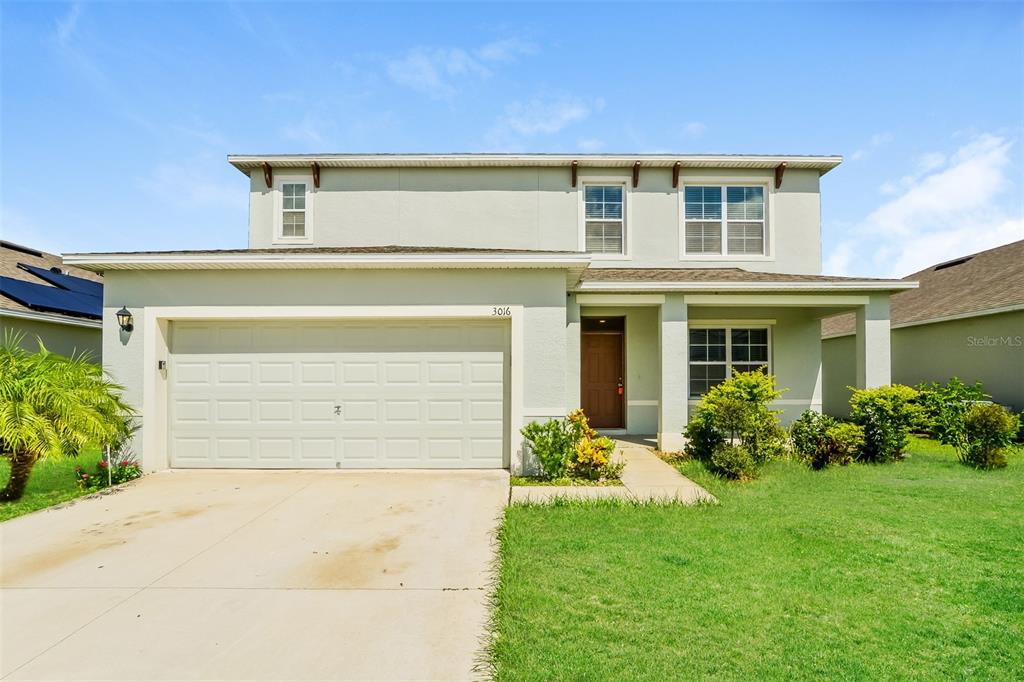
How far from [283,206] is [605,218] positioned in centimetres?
801

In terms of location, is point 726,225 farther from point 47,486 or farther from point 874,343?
point 47,486

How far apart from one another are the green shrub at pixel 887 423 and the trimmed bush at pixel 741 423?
5.03 feet

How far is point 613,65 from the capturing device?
397 inches

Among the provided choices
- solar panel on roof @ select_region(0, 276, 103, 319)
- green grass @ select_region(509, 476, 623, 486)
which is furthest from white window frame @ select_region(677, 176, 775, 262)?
solar panel on roof @ select_region(0, 276, 103, 319)

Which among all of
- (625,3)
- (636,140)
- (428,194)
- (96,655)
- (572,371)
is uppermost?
(625,3)

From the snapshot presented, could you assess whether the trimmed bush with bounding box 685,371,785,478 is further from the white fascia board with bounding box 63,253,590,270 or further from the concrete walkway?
the white fascia board with bounding box 63,253,590,270

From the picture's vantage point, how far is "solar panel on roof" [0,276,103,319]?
10922 mm

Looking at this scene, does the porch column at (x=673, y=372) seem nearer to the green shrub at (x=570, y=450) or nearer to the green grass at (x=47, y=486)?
the green shrub at (x=570, y=450)

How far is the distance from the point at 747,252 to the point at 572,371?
554cm

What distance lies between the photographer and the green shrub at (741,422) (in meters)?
7.89

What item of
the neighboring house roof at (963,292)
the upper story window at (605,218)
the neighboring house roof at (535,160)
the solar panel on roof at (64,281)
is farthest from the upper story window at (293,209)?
the neighboring house roof at (963,292)

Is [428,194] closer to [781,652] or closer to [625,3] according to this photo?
[625,3]

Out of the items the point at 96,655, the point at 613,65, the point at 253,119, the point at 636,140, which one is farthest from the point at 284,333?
the point at 636,140

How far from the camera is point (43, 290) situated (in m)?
12.0
